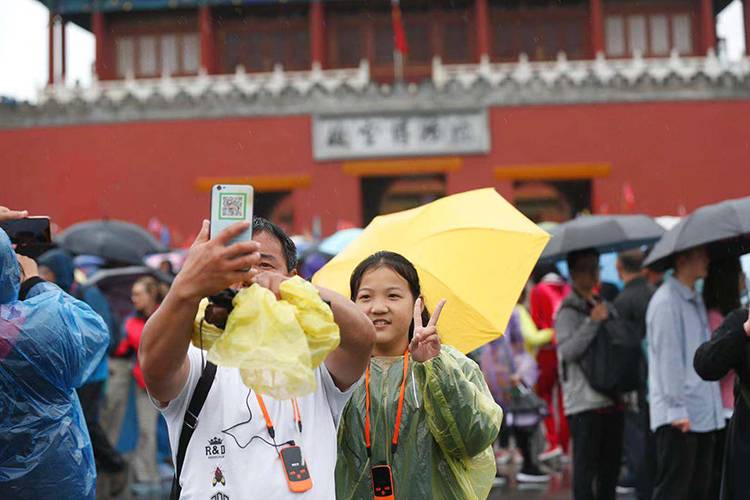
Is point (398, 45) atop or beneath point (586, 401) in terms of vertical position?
atop

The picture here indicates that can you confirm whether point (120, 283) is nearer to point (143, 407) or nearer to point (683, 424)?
point (143, 407)

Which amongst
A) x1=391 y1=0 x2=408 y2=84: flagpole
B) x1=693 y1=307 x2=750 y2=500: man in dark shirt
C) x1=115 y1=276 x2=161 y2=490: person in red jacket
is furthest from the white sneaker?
x1=391 y1=0 x2=408 y2=84: flagpole

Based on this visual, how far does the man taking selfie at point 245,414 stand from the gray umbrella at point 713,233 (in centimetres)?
268

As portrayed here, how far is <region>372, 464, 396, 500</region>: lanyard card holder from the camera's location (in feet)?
8.04

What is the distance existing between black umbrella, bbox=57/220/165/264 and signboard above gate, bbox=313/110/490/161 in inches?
376

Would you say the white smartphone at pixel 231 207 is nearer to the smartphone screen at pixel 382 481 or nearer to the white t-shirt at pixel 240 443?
the white t-shirt at pixel 240 443

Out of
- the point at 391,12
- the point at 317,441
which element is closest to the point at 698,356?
the point at 317,441

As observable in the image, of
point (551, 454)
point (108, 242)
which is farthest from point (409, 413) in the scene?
point (108, 242)

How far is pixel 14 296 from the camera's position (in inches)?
98.7

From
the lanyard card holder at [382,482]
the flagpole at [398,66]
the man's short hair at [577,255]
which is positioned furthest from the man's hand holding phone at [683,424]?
the flagpole at [398,66]

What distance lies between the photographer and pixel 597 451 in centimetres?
465

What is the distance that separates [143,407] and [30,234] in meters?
4.06

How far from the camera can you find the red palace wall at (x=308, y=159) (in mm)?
18297

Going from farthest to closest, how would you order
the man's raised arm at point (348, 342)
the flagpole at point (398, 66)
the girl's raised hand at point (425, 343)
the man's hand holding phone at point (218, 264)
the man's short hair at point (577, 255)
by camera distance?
the flagpole at point (398, 66), the man's short hair at point (577, 255), the girl's raised hand at point (425, 343), the man's raised arm at point (348, 342), the man's hand holding phone at point (218, 264)
